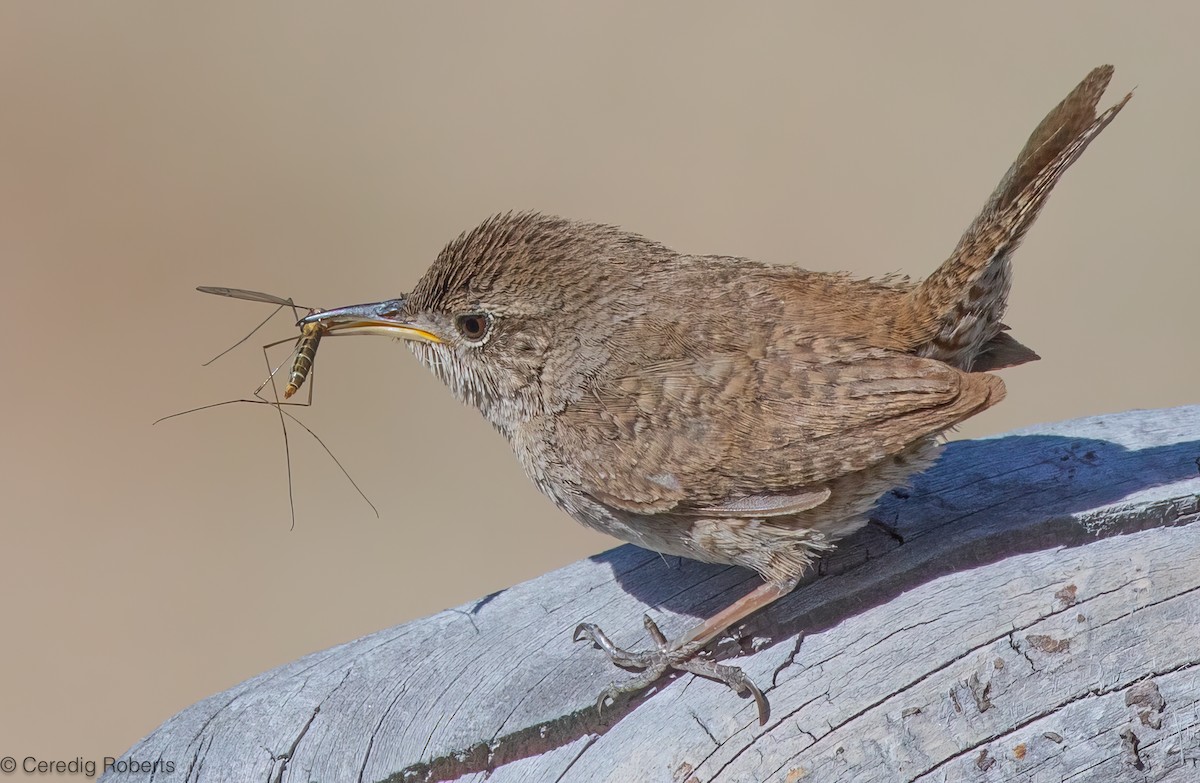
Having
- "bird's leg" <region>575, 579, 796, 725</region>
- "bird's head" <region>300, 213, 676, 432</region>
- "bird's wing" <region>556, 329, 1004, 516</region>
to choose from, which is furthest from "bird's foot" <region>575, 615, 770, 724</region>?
"bird's head" <region>300, 213, 676, 432</region>

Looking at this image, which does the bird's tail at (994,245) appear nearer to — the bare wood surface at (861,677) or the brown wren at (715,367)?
the brown wren at (715,367)

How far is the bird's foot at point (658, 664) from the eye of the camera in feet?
9.65

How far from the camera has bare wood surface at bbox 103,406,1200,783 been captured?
2717 millimetres

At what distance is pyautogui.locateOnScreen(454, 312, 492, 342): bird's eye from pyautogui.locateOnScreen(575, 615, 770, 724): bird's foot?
1.11 metres

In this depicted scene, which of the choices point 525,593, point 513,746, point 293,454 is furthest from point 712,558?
point 293,454

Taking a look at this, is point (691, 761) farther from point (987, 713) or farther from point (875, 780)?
point (987, 713)

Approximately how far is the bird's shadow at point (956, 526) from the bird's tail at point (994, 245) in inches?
16.1

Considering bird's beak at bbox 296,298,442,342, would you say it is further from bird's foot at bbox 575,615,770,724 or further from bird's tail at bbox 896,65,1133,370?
bird's tail at bbox 896,65,1133,370

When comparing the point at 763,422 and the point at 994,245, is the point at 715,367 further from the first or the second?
the point at 994,245

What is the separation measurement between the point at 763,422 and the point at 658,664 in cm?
80

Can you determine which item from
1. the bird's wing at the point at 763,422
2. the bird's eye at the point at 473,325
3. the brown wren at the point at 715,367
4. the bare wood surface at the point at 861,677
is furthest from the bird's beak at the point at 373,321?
the bare wood surface at the point at 861,677

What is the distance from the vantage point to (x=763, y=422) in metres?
3.35

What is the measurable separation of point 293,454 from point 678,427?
19.3 feet

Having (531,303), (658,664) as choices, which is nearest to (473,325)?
(531,303)
